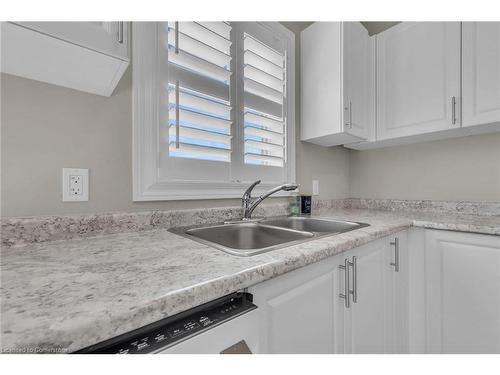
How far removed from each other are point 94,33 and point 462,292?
5.76 ft

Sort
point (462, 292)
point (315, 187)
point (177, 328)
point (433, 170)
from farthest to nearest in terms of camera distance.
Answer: point (315, 187)
point (433, 170)
point (462, 292)
point (177, 328)

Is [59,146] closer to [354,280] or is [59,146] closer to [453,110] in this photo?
[354,280]

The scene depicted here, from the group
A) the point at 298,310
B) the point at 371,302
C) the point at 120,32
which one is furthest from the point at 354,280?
the point at 120,32

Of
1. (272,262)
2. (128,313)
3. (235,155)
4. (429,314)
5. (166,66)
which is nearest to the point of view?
(128,313)

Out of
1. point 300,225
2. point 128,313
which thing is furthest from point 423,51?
point 128,313

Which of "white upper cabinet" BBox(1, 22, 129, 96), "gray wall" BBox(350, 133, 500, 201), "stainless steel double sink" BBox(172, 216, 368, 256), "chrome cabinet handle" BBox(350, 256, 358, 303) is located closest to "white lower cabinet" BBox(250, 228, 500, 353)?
"chrome cabinet handle" BBox(350, 256, 358, 303)

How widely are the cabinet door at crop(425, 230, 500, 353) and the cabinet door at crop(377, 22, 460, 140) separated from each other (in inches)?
27.8

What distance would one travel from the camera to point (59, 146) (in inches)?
32.7

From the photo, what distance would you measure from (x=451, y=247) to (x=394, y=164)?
0.91 m

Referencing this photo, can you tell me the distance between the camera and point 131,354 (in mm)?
387

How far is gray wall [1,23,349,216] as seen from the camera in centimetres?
75

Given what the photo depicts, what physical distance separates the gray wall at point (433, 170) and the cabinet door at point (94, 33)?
195 centimetres

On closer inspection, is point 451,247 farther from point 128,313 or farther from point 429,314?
point 128,313

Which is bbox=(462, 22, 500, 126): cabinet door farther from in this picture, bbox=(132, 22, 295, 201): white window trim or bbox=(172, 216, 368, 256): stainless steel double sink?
bbox=(132, 22, 295, 201): white window trim
